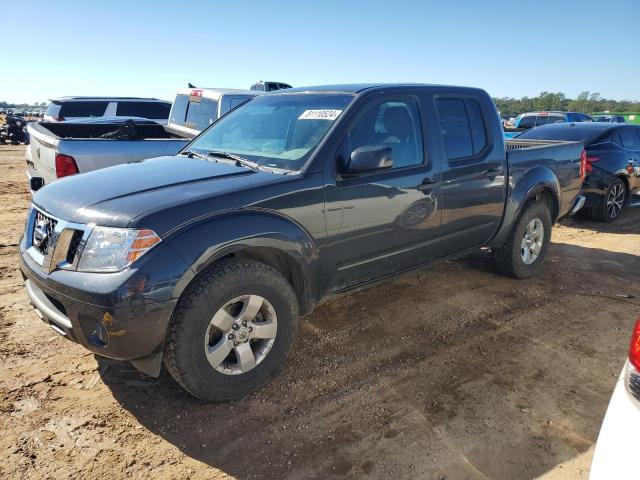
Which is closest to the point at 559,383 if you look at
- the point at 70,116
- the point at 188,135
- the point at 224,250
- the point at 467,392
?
the point at 467,392

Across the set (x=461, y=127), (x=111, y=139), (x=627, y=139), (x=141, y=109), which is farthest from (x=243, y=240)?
(x=141, y=109)

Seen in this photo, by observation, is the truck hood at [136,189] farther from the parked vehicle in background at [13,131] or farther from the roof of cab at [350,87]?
the parked vehicle in background at [13,131]

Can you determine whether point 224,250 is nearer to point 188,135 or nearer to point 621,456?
point 621,456

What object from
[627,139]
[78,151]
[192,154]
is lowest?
[78,151]

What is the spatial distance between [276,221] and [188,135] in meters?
4.54

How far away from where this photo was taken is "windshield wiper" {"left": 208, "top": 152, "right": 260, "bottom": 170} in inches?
129

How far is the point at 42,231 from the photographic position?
2910 mm

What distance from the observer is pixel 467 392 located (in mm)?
3061

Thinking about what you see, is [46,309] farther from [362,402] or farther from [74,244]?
[362,402]

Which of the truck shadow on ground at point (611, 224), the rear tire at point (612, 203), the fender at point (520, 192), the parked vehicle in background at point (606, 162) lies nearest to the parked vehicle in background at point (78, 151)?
the fender at point (520, 192)

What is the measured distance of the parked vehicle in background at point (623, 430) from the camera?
1.57 metres

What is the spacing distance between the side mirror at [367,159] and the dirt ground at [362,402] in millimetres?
1357

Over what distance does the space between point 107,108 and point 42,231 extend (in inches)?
401

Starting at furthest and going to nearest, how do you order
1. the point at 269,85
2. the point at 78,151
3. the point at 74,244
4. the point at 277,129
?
the point at 269,85 < the point at 78,151 < the point at 277,129 < the point at 74,244
